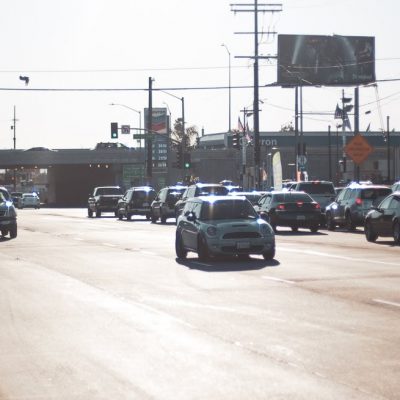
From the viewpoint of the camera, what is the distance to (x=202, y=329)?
473 inches

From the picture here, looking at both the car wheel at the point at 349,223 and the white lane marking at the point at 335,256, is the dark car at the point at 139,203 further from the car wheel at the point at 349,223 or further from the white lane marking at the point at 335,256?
the white lane marking at the point at 335,256

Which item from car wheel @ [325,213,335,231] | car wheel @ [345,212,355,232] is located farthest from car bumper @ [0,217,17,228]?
car wheel @ [345,212,355,232]

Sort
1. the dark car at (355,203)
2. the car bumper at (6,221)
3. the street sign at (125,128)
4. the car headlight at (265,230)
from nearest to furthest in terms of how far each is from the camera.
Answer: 1. the car headlight at (265,230)
2. the car bumper at (6,221)
3. the dark car at (355,203)
4. the street sign at (125,128)

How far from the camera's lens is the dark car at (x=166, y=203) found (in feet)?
Result: 167

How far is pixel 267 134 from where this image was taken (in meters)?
133

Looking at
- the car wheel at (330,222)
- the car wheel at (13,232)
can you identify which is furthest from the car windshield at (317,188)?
the car wheel at (13,232)

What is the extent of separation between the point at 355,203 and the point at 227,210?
15327 millimetres

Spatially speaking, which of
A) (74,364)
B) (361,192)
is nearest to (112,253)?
(361,192)

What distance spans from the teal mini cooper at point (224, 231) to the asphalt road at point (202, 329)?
14.7 inches

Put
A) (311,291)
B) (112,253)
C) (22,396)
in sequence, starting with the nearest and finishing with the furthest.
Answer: (22,396)
(311,291)
(112,253)

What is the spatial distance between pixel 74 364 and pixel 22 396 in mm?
1450

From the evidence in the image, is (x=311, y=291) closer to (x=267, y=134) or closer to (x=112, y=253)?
(x=112, y=253)

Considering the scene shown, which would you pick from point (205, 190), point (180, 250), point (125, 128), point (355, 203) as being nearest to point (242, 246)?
point (180, 250)

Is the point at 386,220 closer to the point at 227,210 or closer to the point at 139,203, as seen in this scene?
the point at 227,210
